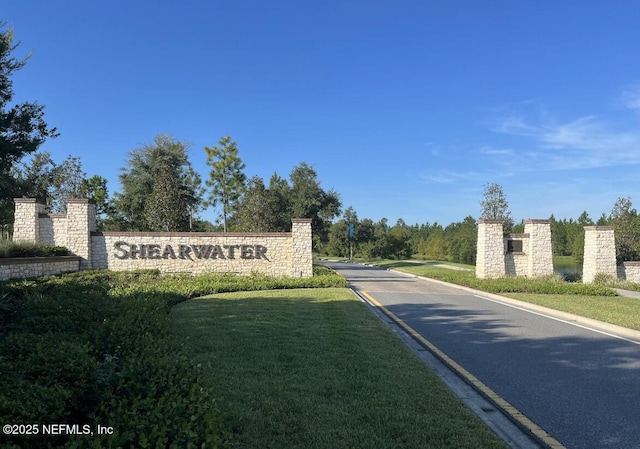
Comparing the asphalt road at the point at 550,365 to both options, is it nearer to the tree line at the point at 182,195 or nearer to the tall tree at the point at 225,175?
the tree line at the point at 182,195

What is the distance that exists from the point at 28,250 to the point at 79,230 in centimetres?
→ 312

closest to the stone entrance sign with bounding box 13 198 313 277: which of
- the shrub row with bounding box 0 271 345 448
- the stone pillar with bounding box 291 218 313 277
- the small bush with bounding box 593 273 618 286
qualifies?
the stone pillar with bounding box 291 218 313 277

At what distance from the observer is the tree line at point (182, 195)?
15.7 metres

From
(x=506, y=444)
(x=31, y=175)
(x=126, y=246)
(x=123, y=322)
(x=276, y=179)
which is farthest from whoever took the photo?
(x=276, y=179)

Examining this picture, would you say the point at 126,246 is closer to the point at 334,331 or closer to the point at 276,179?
the point at 334,331

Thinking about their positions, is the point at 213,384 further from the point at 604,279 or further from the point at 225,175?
the point at 225,175

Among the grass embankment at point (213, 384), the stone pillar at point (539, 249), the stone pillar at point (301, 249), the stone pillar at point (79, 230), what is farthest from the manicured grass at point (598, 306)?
the stone pillar at point (79, 230)

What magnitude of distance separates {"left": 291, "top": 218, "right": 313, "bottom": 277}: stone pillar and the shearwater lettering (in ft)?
4.51

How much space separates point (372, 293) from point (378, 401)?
38.8 feet

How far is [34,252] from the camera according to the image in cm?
1675

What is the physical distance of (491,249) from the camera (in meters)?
21.0

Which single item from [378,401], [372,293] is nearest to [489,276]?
[372,293]

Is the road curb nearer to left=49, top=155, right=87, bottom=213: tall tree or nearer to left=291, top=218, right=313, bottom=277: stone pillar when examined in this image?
left=291, top=218, right=313, bottom=277: stone pillar

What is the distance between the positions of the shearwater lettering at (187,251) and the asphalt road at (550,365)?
9445mm
